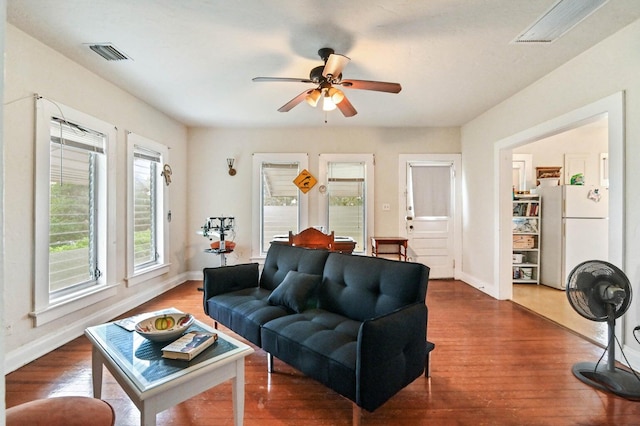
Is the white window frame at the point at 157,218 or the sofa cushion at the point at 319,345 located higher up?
the white window frame at the point at 157,218

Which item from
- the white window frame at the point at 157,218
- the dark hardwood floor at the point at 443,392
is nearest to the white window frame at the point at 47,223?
the white window frame at the point at 157,218

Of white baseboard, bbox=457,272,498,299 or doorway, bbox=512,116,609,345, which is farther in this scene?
doorway, bbox=512,116,609,345

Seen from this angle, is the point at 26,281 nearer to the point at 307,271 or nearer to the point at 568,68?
the point at 307,271

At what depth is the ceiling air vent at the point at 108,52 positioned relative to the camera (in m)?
2.36

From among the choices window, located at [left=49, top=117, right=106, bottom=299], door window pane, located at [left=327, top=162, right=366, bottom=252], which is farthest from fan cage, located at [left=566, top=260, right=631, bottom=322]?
window, located at [left=49, top=117, right=106, bottom=299]

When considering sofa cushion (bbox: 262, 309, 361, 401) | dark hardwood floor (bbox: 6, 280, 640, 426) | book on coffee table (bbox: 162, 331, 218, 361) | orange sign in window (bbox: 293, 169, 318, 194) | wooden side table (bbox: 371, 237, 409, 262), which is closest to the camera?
book on coffee table (bbox: 162, 331, 218, 361)

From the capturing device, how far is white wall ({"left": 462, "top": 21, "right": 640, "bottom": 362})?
212cm

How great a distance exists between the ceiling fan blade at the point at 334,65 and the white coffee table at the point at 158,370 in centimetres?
205

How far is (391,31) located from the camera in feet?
7.15

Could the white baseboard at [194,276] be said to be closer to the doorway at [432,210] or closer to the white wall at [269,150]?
the white wall at [269,150]

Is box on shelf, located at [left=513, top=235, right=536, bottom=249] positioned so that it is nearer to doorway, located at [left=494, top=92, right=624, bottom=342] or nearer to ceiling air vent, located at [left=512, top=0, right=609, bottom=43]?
doorway, located at [left=494, top=92, right=624, bottom=342]

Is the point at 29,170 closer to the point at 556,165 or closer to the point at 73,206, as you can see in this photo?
the point at 73,206

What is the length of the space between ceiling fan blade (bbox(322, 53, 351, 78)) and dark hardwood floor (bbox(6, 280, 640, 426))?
2.40 meters

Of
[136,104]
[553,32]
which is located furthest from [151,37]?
[553,32]
